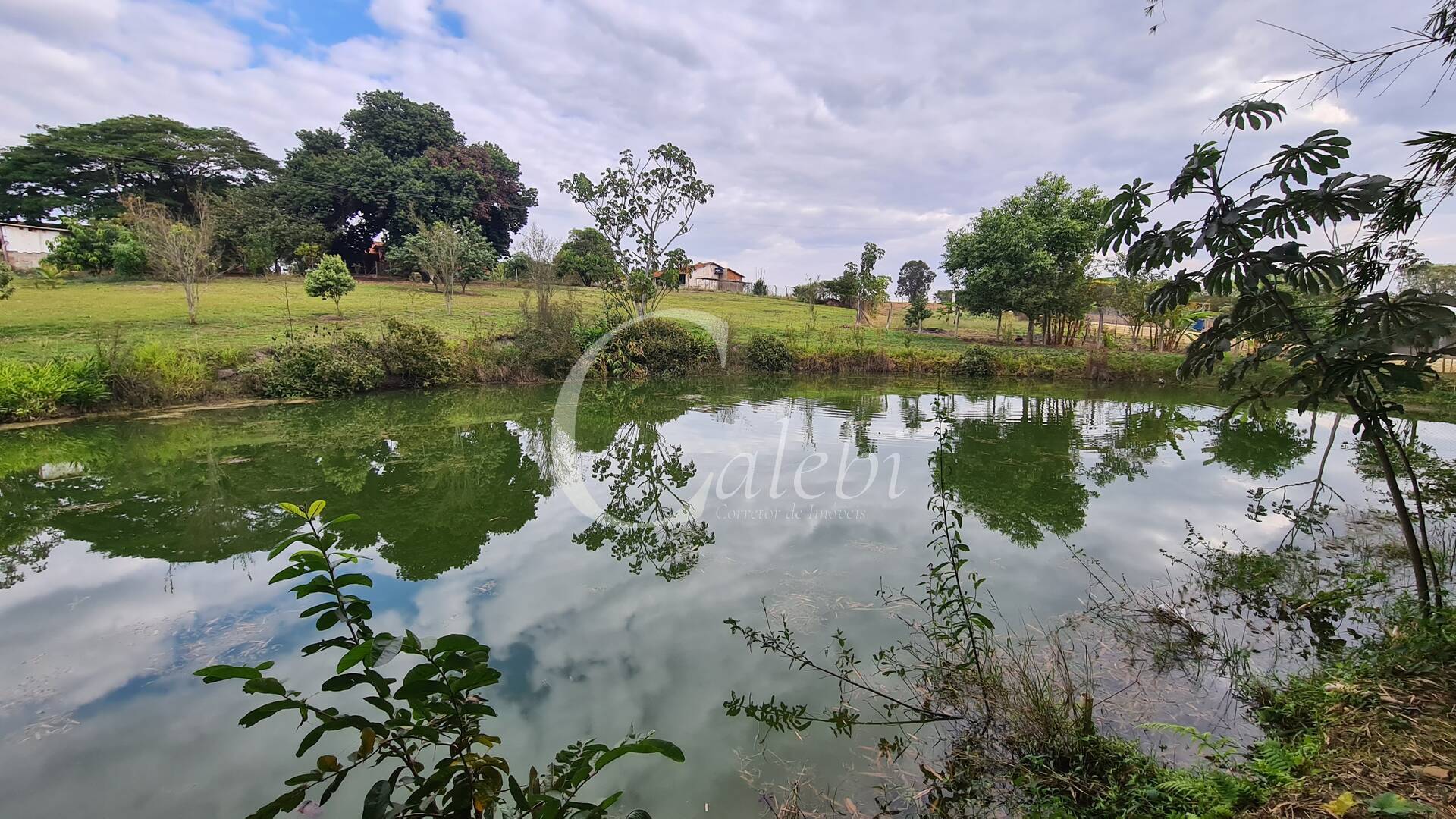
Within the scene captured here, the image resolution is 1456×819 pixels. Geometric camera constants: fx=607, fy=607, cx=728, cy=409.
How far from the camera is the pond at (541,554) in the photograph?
2809 millimetres

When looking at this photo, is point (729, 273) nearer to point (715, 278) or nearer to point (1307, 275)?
point (715, 278)

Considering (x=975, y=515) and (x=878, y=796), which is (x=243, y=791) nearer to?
(x=878, y=796)

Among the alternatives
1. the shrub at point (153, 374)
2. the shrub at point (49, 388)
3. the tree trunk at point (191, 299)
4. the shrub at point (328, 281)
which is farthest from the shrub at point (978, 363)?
the tree trunk at point (191, 299)

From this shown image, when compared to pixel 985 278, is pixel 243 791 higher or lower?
lower

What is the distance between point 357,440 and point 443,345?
535 cm

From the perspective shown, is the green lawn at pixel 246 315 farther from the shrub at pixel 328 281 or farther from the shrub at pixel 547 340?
the shrub at pixel 547 340

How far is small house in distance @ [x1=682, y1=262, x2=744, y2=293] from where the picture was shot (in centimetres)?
4272

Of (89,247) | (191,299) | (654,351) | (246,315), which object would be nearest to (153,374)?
(191,299)

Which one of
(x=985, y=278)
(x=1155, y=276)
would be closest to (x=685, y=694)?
(x=985, y=278)

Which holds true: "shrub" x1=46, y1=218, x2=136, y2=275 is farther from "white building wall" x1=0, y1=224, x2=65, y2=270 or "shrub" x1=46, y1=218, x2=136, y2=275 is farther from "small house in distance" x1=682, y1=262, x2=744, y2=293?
"small house in distance" x1=682, y1=262, x2=744, y2=293

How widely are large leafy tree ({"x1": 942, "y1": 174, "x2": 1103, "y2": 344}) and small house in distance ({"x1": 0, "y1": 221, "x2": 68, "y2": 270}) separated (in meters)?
32.5

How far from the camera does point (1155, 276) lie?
23094 millimetres

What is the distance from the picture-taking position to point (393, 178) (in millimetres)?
25766

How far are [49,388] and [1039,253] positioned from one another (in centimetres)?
2259
